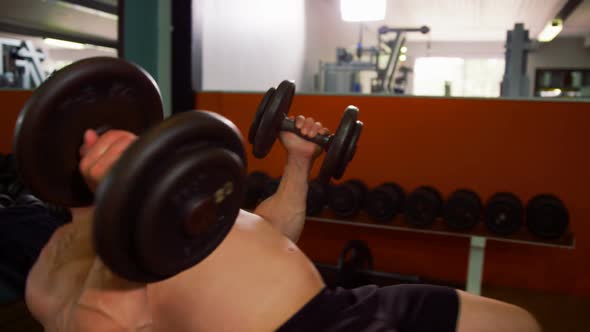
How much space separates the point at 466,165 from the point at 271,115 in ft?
5.02

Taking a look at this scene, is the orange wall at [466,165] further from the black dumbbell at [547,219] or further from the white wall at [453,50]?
the white wall at [453,50]

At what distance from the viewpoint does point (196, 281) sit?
0.83 meters

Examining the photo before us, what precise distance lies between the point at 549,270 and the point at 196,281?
2056 mm

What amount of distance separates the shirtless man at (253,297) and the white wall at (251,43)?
2356 mm

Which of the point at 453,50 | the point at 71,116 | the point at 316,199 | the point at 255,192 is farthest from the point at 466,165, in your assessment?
the point at 453,50

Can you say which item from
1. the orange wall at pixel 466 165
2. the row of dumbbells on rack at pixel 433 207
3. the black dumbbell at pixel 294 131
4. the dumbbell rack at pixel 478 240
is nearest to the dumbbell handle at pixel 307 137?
the black dumbbell at pixel 294 131

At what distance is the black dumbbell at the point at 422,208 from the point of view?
7.23ft

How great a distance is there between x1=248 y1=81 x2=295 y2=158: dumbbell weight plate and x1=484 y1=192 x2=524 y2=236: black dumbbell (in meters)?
1.25

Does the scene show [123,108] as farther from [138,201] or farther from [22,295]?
[22,295]

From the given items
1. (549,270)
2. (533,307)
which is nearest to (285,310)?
(533,307)

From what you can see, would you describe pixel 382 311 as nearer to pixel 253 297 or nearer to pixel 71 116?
pixel 253 297

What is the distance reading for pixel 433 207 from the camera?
7.22 feet

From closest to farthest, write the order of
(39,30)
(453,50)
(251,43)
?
(251,43)
(39,30)
(453,50)

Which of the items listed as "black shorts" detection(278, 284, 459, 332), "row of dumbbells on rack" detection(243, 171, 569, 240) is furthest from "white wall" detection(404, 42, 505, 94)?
"black shorts" detection(278, 284, 459, 332)
